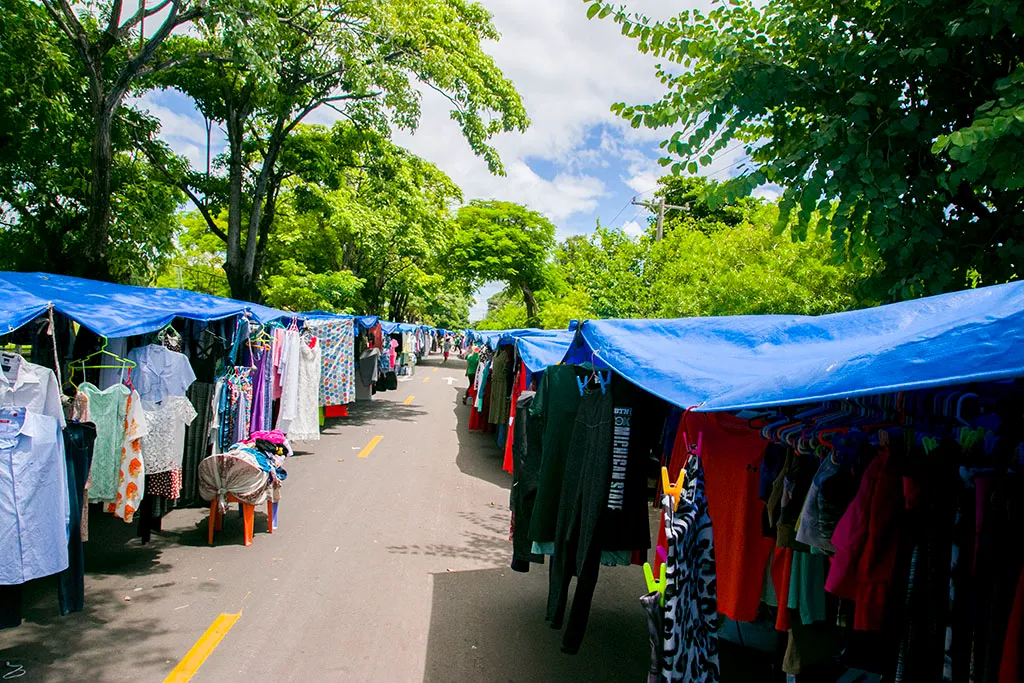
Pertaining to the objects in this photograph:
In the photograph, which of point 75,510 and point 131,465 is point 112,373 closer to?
point 131,465

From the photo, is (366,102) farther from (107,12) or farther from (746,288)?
(746,288)

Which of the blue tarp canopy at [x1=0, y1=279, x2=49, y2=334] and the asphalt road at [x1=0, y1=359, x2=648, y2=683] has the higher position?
the blue tarp canopy at [x1=0, y1=279, x2=49, y2=334]

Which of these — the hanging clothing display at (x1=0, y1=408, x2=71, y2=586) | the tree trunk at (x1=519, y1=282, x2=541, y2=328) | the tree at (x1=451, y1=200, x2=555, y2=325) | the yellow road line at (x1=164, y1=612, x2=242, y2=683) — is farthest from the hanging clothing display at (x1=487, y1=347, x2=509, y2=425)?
the tree trunk at (x1=519, y1=282, x2=541, y2=328)

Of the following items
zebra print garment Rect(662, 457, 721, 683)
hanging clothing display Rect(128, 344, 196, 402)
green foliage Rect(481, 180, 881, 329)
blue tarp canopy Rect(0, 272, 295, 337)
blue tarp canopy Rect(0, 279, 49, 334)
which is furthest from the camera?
green foliage Rect(481, 180, 881, 329)

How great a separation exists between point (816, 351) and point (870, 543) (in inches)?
51.8

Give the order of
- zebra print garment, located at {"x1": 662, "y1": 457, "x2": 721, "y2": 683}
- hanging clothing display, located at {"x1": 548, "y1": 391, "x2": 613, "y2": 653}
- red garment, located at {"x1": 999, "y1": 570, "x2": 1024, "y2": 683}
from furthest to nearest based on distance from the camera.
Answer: hanging clothing display, located at {"x1": 548, "y1": 391, "x2": 613, "y2": 653} → zebra print garment, located at {"x1": 662, "y1": 457, "x2": 721, "y2": 683} → red garment, located at {"x1": 999, "y1": 570, "x2": 1024, "y2": 683}

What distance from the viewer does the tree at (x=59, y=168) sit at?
963 centimetres

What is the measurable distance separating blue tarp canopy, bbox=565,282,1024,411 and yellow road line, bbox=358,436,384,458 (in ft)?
24.0

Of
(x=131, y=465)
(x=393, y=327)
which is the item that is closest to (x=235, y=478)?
(x=131, y=465)

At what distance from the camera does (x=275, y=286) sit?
20.1 meters

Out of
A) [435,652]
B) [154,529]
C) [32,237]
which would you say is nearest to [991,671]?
[435,652]

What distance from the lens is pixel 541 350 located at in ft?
26.0

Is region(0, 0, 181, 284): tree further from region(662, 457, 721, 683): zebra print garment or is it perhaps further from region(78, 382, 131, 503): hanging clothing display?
region(662, 457, 721, 683): zebra print garment

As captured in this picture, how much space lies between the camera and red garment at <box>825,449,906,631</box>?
2424 millimetres
